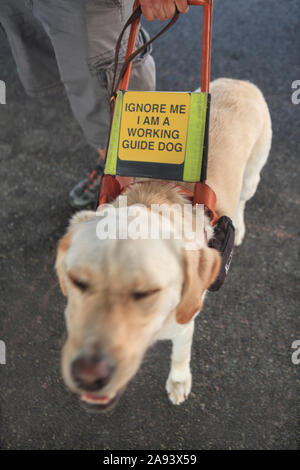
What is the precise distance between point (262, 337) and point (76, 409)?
125cm

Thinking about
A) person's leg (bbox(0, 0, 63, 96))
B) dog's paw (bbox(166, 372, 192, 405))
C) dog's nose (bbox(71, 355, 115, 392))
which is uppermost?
person's leg (bbox(0, 0, 63, 96))

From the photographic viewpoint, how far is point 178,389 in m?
2.04

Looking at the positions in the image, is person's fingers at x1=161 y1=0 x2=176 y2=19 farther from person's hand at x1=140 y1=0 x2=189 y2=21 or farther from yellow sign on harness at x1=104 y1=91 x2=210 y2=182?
yellow sign on harness at x1=104 y1=91 x2=210 y2=182

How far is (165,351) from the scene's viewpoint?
2.22 meters

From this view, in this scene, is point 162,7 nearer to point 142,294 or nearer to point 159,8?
point 159,8

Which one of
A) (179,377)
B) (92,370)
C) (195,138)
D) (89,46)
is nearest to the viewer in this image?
(92,370)

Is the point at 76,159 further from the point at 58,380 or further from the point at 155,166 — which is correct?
the point at 58,380

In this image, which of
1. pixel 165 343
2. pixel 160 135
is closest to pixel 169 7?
pixel 160 135

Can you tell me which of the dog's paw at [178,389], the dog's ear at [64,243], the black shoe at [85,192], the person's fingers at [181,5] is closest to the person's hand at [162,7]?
the person's fingers at [181,5]

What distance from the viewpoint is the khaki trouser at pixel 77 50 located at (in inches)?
72.0

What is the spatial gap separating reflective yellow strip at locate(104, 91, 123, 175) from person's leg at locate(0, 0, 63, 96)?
989 millimetres

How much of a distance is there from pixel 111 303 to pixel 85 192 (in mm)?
1768

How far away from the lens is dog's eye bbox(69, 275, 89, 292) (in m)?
1.15

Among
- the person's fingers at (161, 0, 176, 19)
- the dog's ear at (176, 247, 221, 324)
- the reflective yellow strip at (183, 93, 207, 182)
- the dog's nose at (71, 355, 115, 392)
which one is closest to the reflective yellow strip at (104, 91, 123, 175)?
the reflective yellow strip at (183, 93, 207, 182)
